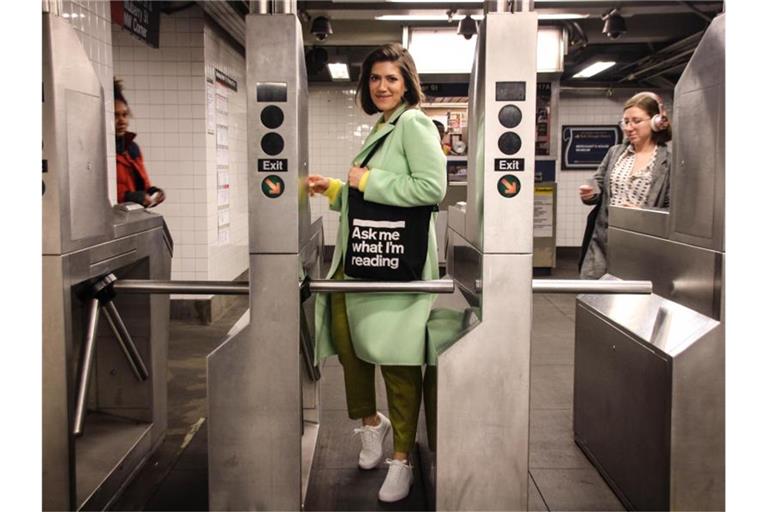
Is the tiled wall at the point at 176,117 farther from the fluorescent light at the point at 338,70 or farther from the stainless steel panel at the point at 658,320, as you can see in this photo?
the stainless steel panel at the point at 658,320

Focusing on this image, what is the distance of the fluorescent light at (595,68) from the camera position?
24.4ft

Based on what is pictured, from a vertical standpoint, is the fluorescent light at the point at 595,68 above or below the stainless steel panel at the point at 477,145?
above

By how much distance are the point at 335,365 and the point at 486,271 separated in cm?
250

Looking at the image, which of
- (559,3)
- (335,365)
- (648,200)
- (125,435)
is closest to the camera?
(125,435)

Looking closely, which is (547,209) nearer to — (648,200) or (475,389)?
(648,200)

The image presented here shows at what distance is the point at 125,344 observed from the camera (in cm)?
232

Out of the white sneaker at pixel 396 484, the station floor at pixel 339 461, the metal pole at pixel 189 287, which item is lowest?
the station floor at pixel 339 461

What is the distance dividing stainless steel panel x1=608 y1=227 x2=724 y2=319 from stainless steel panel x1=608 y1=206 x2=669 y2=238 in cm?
Result: 2

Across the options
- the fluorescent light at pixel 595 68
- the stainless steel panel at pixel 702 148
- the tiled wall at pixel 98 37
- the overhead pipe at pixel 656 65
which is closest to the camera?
the stainless steel panel at pixel 702 148

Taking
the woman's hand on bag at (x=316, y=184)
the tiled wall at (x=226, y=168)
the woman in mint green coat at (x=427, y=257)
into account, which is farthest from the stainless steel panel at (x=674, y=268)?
the tiled wall at (x=226, y=168)

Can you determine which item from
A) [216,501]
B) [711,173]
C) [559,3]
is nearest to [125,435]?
[216,501]

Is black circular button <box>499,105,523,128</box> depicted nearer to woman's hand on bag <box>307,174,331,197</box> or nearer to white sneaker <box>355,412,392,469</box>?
woman's hand on bag <box>307,174,331,197</box>

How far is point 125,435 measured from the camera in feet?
8.38

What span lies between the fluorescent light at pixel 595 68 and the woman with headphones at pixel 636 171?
480 cm
